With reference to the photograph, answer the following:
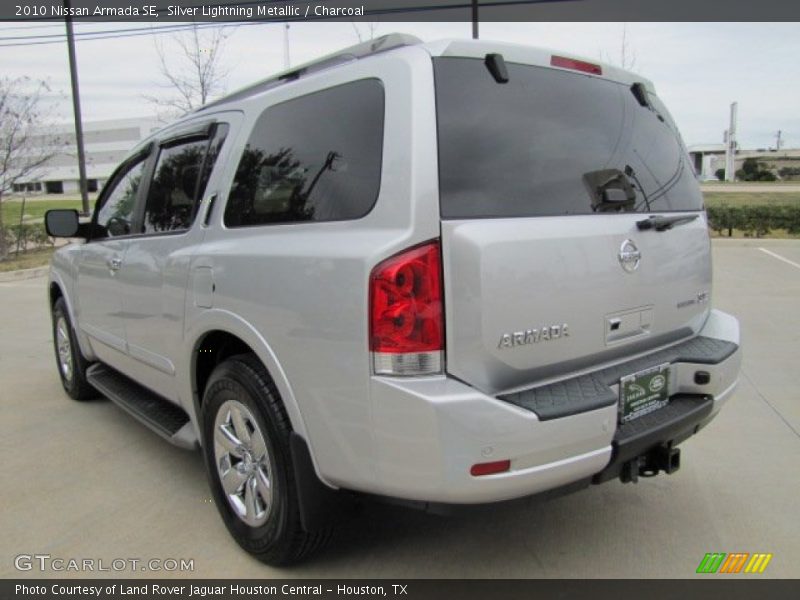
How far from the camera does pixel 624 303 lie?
8.41 feet

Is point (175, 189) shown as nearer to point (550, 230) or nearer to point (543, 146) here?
point (543, 146)

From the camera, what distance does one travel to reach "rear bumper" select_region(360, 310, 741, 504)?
81.1 inches

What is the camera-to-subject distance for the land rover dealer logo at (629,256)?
2533 millimetres

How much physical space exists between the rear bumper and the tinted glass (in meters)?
1.74

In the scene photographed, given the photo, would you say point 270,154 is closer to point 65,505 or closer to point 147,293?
point 147,293

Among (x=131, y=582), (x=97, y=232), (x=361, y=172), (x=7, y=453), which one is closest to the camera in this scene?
(x=361, y=172)

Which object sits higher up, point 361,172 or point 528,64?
point 528,64

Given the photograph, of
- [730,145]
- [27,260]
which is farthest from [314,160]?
[730,145]

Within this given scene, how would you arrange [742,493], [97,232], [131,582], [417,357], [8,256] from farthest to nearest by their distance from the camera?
[8,256] → [97,232] → [742,493] → [131,582] → [417,357]

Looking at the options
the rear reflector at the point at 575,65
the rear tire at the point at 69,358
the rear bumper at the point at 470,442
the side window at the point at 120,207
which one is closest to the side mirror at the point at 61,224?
A: the side window at the point at 120,207

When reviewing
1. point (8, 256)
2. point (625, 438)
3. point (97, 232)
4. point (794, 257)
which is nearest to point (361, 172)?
point (625, 438)

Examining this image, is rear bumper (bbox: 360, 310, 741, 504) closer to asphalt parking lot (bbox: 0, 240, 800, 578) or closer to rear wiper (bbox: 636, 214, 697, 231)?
asphalt parking lot (bbox: 0, 240, 800, 578)

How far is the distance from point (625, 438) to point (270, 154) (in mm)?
1807

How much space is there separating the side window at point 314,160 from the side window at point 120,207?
145 cm
